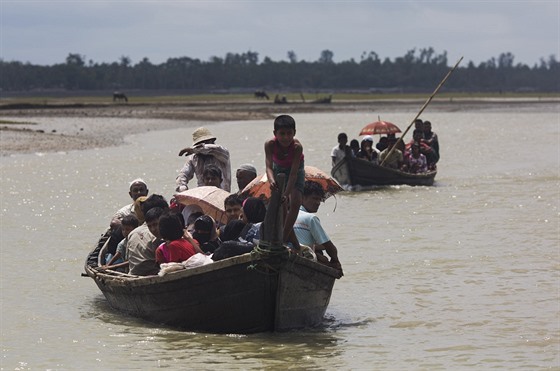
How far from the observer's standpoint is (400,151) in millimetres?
→ 22812

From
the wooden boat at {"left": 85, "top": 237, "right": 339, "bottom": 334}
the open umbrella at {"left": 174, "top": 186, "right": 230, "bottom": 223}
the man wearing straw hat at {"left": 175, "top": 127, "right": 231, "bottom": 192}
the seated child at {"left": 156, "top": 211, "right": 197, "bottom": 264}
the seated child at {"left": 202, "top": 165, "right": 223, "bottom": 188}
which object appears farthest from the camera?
the man wearing straw hat at {"left": 175, "top": 127, "right": 231, "bottom": 192}

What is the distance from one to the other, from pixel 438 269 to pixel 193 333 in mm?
4723

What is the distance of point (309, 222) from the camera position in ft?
33.6

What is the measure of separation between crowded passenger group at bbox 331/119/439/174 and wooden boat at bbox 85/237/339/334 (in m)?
11.7

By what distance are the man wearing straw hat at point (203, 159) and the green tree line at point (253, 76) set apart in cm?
14670

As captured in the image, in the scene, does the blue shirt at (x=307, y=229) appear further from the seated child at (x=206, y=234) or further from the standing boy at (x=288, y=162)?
the seated child at (x=206, y=234)

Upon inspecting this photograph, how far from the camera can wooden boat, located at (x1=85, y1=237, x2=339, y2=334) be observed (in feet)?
31.9

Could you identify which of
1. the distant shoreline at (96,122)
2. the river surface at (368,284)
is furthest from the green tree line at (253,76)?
the river surface at (368,284)

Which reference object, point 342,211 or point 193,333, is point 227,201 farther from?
point 342,211

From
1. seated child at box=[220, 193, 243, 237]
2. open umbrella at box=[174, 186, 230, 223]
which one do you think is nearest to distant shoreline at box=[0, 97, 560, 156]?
open umbrella at box=[174, 186, 230, 223]

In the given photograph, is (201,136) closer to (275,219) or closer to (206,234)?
(206,234)

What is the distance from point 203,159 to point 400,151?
1051cm

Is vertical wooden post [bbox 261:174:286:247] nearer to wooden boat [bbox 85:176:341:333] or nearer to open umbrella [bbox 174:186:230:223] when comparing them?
wooden boat [bbox 85:176:341:333]

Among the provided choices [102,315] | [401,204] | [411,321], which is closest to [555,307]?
[411,321]
